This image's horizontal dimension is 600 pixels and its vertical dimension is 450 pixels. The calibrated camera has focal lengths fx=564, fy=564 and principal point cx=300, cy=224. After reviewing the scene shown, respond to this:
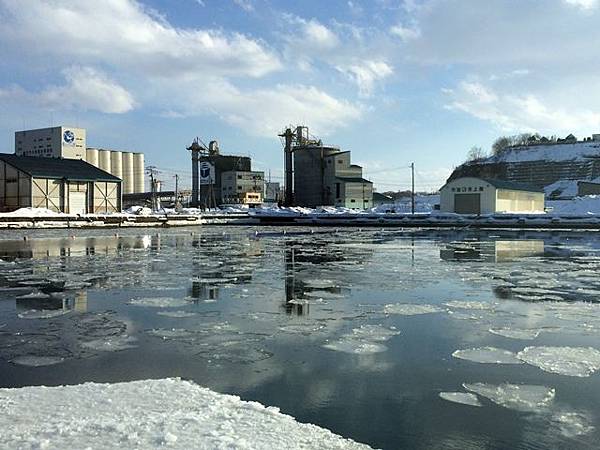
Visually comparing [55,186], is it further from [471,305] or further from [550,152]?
[550,152]

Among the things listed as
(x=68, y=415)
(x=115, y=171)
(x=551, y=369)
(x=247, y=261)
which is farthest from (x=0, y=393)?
(x=115, y=171)

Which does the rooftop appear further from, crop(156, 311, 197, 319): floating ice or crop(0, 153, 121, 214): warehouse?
crop(156, 311, 197, 319): floating ice

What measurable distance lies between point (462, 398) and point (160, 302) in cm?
597

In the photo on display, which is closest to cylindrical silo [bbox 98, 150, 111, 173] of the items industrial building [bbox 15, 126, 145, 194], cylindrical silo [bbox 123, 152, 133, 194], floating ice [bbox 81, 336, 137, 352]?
industrial building [bbox 15, 126, 145, 194]

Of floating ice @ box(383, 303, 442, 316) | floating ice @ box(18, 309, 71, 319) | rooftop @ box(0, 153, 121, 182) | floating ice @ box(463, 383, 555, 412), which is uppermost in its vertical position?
rooftop @ box(0, 153, 121, 182)

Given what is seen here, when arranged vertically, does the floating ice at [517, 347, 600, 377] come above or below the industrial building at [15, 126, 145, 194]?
below

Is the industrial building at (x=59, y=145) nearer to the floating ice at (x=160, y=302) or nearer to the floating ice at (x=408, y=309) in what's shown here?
the floating ice at (x=160, y=302)

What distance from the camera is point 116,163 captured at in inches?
5261

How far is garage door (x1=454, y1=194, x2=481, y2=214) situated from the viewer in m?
53.8

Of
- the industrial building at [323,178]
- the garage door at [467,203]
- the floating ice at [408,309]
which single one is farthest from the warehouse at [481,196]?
the floating ice at [408,309]

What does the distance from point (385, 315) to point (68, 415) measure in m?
5.12

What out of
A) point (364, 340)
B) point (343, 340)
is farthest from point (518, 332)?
point (343, 340)

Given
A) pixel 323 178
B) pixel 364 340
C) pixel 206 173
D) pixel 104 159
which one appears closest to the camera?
pixel 364 340

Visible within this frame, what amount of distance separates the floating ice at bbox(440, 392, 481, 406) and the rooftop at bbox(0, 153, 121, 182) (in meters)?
48.1
